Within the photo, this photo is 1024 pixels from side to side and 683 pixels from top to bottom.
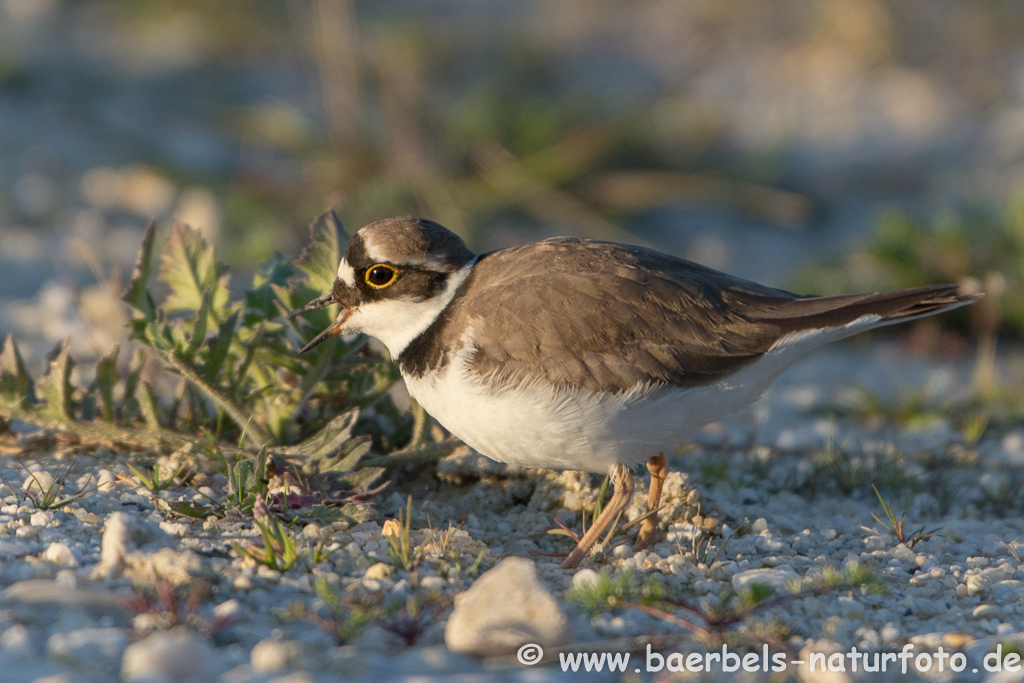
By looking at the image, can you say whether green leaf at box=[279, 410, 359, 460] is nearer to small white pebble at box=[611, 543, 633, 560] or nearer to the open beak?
the open beak

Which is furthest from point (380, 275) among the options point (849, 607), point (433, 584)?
point (849, 607)

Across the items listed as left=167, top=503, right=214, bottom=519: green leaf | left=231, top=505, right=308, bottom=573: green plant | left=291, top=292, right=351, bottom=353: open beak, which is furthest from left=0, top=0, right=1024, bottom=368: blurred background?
left=231, top=505, right=308, bottom=573: green plant

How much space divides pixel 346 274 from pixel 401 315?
25cm

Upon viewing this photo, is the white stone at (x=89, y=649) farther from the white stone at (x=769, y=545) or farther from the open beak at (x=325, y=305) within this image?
the white stone at (x=769, y=545)

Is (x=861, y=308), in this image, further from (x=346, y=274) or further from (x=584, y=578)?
(x=346, y=274)

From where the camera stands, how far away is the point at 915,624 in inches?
115

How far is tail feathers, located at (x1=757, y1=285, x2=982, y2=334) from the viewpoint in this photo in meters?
3.28

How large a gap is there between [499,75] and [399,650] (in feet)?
26.3

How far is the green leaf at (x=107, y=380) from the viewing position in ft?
12.3

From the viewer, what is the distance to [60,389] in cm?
365

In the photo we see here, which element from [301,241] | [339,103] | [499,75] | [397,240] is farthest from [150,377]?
[499,75]

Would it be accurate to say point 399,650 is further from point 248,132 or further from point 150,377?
point 248,132

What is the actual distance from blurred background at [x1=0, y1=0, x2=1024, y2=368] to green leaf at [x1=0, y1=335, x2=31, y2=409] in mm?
1044

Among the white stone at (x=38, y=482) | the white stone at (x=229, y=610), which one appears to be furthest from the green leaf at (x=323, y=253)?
the white stone at (x=229, y=610)
